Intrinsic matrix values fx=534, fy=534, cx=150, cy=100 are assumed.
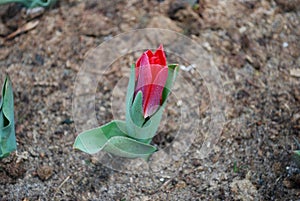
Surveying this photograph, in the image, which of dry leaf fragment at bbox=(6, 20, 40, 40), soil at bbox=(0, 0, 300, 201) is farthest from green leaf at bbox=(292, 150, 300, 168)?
dry leaf fragment at bbox=(6, 20, 40, 40)

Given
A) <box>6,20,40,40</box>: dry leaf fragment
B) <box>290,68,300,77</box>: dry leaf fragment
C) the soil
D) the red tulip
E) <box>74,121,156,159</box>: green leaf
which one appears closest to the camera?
the red tulip

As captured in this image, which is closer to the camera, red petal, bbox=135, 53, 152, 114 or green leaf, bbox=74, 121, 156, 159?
red petal, bbox=135, 53, 152, 114

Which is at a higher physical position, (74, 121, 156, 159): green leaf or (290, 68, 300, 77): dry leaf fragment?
(74, 121, 156, 159): green leaf

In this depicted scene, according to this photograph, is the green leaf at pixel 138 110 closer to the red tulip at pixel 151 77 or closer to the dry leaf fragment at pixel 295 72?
the red tulip at pixel 151 77

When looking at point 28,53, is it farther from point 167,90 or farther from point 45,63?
point 167,90

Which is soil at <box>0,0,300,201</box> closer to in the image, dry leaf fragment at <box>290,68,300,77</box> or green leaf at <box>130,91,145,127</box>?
dry leaf fragment at <box>290,68,300,77</box>

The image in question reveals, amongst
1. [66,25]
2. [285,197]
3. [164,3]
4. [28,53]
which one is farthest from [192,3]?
[285,197]

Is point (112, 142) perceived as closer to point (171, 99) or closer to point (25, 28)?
point (171, 99)

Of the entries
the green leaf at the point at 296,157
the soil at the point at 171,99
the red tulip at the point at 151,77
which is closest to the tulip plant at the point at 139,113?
the red tulip at the point at 151,77
